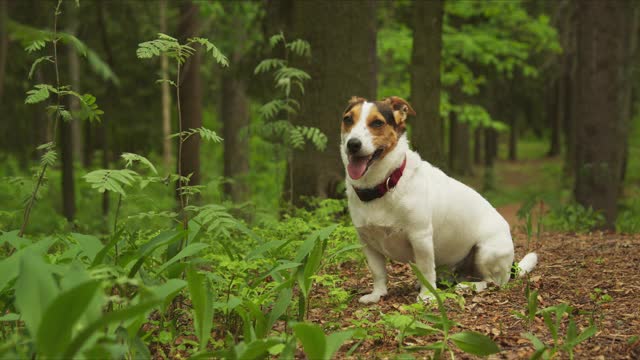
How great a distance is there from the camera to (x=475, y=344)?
3471mm

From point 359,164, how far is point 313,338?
1.78 metres

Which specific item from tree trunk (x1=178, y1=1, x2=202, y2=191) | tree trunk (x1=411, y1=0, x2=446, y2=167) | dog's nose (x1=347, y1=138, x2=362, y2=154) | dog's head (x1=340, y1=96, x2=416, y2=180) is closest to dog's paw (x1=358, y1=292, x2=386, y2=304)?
dog's head (x1=340, y1=96, x2=416, y2=180)

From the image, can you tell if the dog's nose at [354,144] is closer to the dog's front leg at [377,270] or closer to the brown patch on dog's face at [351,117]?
the brown patch on dog's face at [351,117]

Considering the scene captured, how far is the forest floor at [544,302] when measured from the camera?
3857 millimetres

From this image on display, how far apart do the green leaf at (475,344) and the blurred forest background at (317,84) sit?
112 inches

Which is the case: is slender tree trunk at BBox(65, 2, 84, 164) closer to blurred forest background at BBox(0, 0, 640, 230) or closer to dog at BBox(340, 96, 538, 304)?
blurred forest background at BBox(0, 0, 640, 230)

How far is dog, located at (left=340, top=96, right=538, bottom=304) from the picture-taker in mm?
4695

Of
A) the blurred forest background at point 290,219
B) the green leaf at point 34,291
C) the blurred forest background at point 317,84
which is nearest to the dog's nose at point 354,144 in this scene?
the blurred forest background at point 290,219

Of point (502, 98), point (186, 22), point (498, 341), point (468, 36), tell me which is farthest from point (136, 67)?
point (498, 341)

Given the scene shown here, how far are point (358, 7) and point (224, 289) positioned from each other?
15.8 feet

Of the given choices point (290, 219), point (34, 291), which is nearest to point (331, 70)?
point (290, 219)

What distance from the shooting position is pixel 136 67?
2295cm

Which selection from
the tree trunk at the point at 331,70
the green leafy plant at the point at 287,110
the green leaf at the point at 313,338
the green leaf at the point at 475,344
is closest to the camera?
the green leaf at the point at 313,338

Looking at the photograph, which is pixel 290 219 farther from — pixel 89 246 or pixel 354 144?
pixel 89 246
